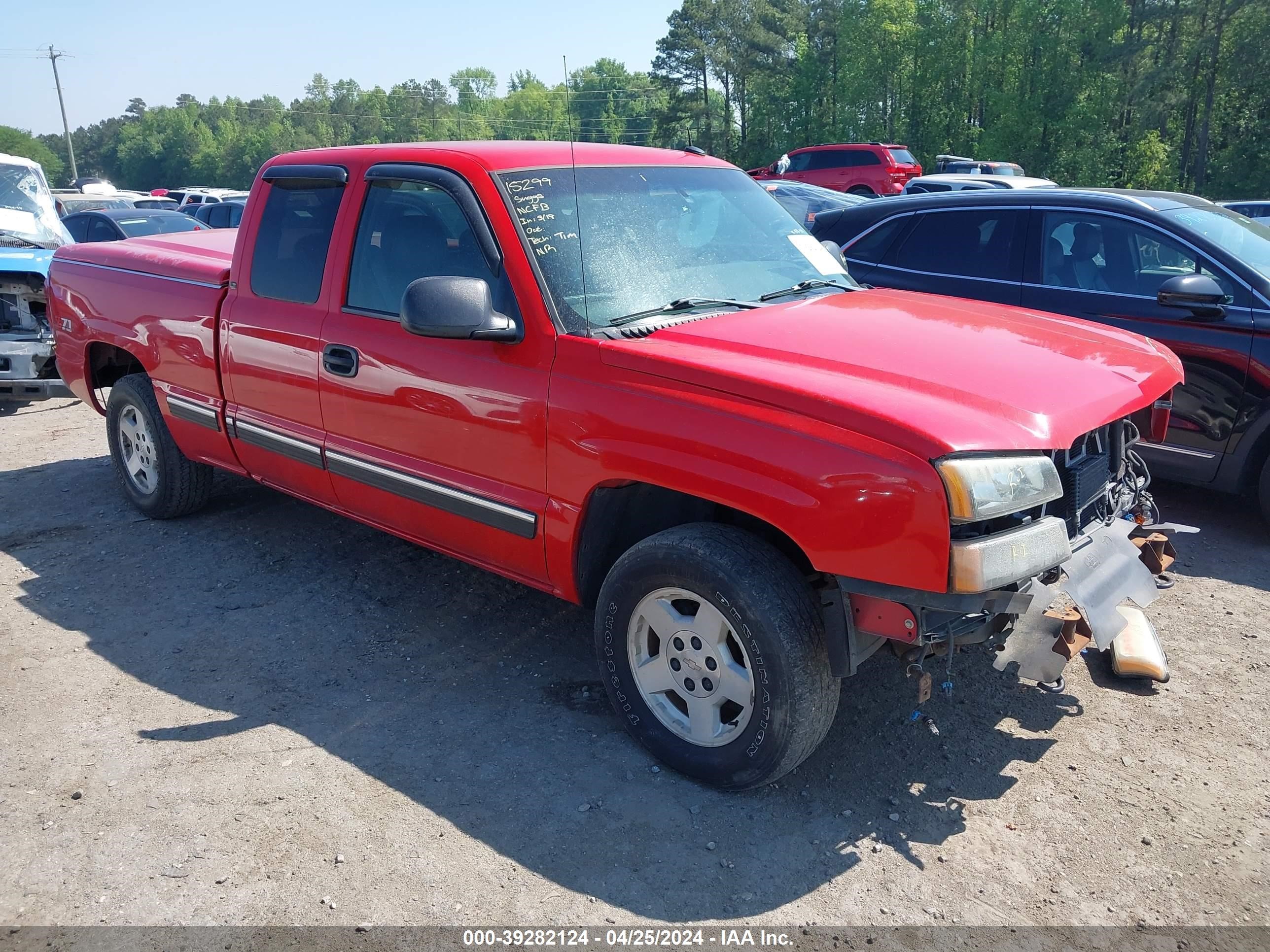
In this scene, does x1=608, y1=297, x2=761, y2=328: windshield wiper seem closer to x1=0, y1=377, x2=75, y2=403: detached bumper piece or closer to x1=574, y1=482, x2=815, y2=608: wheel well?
x1=574, y1=482, x2=815, y2=608: wheel well

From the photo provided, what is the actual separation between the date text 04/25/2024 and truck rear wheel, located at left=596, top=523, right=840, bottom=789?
0.54 meters

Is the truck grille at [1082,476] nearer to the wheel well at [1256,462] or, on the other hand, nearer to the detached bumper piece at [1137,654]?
the detached bumper piece at [1137,654]

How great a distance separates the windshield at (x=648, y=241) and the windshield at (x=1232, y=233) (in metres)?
2.70

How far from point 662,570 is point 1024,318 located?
1.84 metres

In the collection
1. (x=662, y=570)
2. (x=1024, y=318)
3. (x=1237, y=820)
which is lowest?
(x=1237, y=820)

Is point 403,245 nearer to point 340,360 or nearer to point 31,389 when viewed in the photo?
point 340,360

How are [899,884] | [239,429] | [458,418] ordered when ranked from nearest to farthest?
[899,884], [458,418], [239,429]

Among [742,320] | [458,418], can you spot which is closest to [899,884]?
[742,320]

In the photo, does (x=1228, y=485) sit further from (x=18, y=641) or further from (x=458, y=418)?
(x=18, y=641)

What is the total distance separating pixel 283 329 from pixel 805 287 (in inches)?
89.7

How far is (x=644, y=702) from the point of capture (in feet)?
10.9

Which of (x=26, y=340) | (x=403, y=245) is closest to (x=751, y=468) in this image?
(x=403, y=245)

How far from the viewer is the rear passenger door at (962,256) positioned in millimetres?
6160

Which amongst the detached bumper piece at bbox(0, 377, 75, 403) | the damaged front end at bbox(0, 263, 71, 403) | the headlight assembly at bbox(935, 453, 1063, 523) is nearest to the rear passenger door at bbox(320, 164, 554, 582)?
the headlight assembly at bbox(935, 453, 1063, 523)
